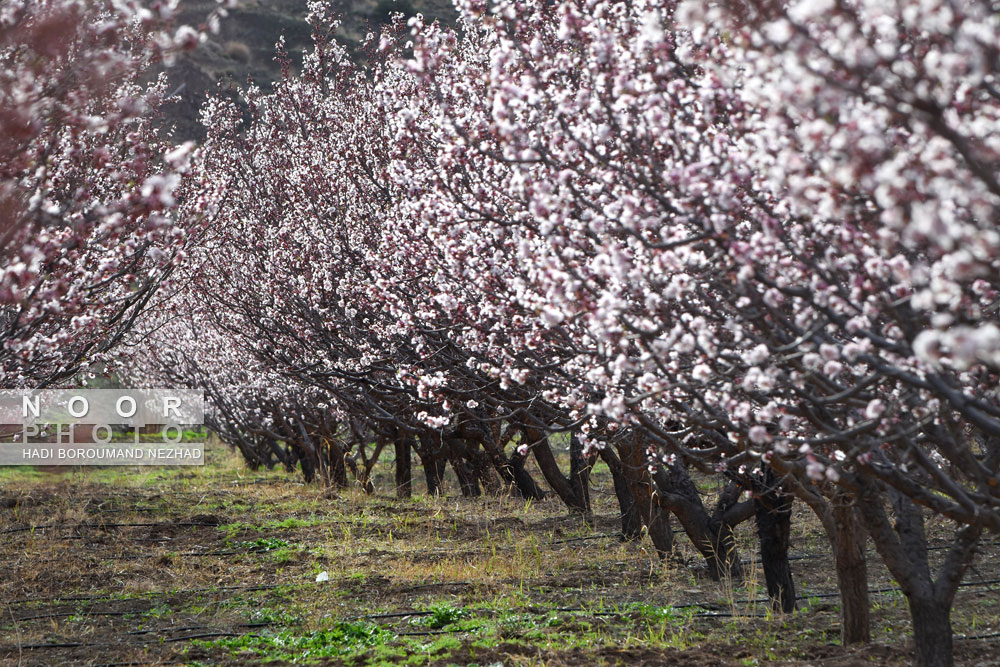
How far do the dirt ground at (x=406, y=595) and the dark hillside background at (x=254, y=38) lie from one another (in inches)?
1600

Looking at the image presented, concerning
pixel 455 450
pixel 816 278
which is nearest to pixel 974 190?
pixel 816 278

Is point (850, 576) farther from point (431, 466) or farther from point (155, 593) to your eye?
point (431, 466)

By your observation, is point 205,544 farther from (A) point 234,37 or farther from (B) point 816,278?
(A) point 234,37

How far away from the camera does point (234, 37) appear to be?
6172 cm

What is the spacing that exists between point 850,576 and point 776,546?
4.82 feet

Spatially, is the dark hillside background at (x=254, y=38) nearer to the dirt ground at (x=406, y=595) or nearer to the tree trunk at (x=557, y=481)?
the tree trunk at (x=557, y=481)

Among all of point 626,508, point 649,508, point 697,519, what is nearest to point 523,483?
point 626,508

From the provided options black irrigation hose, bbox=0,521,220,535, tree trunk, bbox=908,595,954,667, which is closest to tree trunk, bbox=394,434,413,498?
black irrigation hose, bbox=0,521,220,535

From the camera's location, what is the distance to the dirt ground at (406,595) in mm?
7980

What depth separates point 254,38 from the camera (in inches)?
2411

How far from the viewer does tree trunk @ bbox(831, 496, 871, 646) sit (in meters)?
7.59

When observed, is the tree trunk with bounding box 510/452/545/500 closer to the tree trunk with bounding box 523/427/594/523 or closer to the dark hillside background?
the tree trunk with bounding box 523/427/594/523

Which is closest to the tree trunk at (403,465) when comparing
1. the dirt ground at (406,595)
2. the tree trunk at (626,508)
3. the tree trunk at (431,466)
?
the tree trunk at (431,466)

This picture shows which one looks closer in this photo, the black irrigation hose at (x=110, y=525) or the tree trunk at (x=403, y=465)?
the black irrigation hose at (x=110, y=525)
